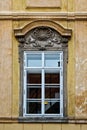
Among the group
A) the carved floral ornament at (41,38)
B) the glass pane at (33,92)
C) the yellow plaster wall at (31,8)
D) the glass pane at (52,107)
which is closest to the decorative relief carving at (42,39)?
the carved floral ornament at (41,38)

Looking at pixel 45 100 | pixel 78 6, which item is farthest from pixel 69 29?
pixel 45 100

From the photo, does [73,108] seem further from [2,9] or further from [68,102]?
[2,9]

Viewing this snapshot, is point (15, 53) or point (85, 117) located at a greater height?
point (15, 53)

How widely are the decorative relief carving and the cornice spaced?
31 centimetres

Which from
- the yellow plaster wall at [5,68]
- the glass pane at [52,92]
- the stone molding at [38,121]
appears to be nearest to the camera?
Result: the stone molding at [38,121]

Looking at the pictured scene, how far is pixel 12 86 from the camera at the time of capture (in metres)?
19.5

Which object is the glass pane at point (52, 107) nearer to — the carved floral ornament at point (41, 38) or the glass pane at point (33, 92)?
the glass pane at point (33, 92)

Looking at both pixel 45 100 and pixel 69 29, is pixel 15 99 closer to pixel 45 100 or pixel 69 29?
pixel 45 100

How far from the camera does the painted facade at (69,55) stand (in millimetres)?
19375

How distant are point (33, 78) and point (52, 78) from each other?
18.6 inches

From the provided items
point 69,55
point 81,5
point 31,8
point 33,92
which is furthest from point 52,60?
point 81,5

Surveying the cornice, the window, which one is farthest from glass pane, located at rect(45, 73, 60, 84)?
the cornice

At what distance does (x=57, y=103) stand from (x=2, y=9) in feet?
8.90
